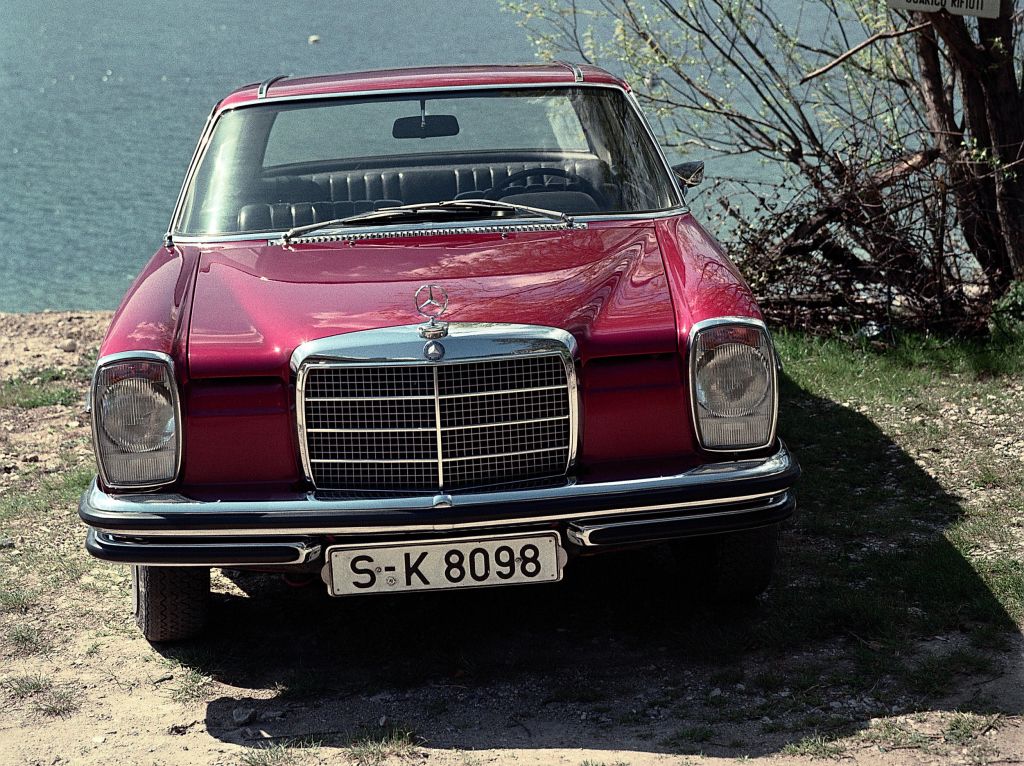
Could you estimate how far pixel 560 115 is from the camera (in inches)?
197

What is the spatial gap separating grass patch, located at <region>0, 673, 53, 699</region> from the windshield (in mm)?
1633

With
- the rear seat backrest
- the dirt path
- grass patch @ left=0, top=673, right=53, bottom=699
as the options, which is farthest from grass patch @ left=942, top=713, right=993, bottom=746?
grass patch @ left=0, top=673, right=53, bottom=699

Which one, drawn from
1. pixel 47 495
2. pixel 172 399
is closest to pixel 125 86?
pixel 47 495

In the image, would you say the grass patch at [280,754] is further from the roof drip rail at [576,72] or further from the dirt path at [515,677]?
the roof drip rail at [576,72]

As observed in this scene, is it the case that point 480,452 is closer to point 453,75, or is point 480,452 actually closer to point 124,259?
point 453,75

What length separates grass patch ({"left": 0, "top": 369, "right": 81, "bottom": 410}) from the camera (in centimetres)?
691

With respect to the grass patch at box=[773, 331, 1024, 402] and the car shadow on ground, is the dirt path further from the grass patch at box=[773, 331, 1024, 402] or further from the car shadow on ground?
the grass patch at box=[773, 331, 1024, 402]

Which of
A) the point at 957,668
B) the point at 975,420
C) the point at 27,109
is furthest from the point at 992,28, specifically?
the point at 27,109

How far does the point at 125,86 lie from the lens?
23625 millimetres

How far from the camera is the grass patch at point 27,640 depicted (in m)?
4.02

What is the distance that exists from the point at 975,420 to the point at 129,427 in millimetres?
4225

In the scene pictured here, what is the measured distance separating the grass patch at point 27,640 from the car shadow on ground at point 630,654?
1.49 ft

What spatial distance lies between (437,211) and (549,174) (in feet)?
1.97

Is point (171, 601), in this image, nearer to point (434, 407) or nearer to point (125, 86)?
point (434, 407)
